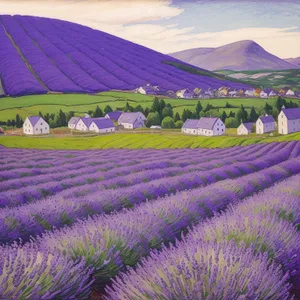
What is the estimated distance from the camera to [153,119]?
8938 millimetres

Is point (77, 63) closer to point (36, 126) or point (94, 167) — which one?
point (36, 126)

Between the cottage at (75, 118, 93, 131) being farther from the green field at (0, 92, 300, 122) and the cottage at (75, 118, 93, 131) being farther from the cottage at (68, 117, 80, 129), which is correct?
the green field at (0, 92, 300, 122)

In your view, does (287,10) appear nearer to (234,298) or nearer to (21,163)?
(21,163)

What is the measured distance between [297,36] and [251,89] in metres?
1.70

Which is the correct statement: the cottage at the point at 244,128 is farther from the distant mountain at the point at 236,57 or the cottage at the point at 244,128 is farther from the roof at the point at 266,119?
the distant mountain at the point at 236,57

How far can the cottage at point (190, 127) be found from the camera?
900 centimetres

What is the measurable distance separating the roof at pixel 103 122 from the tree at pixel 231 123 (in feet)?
9.41

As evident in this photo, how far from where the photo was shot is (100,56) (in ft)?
36.1

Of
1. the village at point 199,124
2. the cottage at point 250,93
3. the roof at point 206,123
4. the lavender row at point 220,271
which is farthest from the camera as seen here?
the cottage at point 250,93

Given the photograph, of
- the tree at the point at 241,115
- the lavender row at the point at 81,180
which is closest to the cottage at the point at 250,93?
the tree at the point at 241,115

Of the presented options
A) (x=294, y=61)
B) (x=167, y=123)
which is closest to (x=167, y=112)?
(x=167, y=123)

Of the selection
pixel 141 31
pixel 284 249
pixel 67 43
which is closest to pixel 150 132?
pixel 141 31

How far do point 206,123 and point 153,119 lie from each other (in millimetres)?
1268

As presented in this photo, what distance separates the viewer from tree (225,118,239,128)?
9.15m
